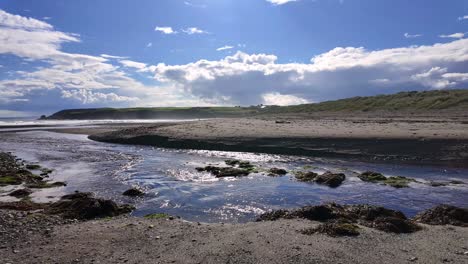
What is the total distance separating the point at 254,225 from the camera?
39.5 ft

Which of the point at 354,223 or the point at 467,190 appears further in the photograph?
the point at 467,190

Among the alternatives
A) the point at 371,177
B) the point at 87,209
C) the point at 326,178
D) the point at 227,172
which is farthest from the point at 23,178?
the point at 371,177

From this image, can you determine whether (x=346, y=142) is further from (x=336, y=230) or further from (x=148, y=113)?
(x=148, y=113)

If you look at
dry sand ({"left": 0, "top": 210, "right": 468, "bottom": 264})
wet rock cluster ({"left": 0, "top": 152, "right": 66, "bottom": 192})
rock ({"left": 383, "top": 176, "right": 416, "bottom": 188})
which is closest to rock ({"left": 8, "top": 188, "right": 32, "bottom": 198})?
wet rock cluster ({"left": 0, "top": 152, "right": 66, "bottom": 192})

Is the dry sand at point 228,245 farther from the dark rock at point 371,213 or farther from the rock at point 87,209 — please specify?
the rock at point 87,209

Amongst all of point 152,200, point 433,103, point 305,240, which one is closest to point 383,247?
point 305,240

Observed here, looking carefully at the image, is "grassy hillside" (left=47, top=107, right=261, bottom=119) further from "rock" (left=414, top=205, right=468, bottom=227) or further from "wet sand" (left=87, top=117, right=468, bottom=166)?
"rock" (left=414, top=205, right=468, bottom=227)

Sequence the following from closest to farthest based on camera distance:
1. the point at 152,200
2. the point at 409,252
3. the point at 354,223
→ the point at 409,252
the point at 354,223
the point at 152,200

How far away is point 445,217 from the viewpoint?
12172 millimetres

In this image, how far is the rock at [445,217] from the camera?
1195cm

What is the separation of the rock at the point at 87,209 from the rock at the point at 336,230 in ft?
22.4

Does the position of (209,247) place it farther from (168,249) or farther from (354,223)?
(354,223)

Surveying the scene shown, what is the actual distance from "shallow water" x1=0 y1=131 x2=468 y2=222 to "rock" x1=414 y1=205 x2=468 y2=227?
1651mm

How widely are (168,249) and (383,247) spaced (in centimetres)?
519
